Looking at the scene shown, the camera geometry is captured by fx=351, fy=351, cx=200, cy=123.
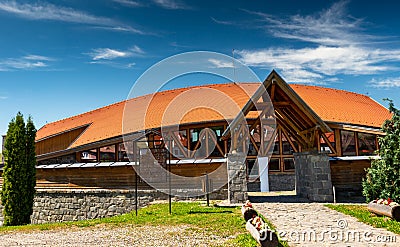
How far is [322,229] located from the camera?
7941 mm

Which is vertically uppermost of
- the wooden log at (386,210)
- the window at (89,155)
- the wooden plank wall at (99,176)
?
the window at (89,155)

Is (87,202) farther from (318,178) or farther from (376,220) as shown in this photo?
(376,220)

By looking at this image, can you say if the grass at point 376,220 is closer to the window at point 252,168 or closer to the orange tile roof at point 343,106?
the window at point 252,168

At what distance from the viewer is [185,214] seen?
1140 centimetres

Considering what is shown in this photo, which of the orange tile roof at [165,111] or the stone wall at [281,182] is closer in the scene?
the stone wall at [281,182]

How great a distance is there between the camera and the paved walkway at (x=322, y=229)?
6680mm

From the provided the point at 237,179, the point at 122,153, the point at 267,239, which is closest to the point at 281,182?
the point at 237,179

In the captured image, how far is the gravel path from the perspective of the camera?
24.7 ft

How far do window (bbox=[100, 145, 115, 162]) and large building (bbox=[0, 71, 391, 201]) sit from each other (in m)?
0.05

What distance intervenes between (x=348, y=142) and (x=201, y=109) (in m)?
8.38

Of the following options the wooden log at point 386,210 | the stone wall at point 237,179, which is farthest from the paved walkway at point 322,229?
the stone wall at point 237,179

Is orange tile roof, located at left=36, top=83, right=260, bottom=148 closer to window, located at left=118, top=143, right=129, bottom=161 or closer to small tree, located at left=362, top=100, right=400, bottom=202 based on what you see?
window, located at left=118, top=143, right=129, bottom=161

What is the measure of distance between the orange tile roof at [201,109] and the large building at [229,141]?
80 millimetres

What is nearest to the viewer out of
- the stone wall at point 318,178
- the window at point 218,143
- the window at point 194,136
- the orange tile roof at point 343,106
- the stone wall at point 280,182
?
the stone wall at point 318,178
